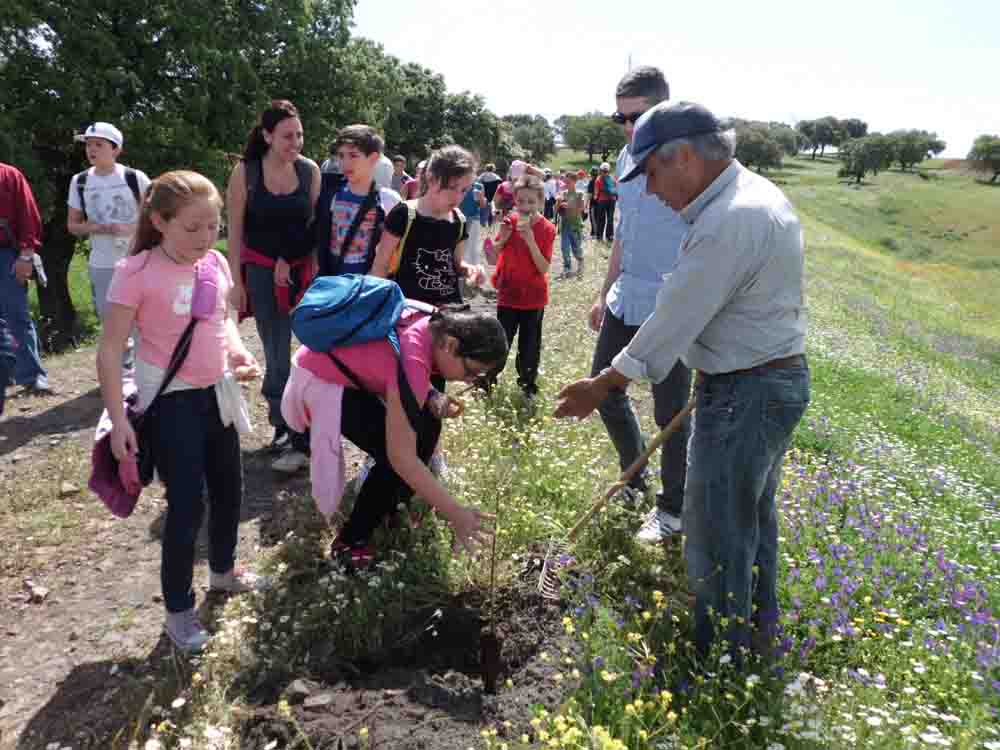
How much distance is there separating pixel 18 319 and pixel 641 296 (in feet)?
19.8

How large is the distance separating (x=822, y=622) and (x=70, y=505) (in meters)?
4.68

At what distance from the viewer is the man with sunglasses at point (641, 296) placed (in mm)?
3818

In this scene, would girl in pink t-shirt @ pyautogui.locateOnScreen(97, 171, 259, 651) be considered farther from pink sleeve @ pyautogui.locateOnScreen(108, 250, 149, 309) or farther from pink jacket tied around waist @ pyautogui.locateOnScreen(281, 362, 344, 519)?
pink jacket tied around waist @ pyautogui.locateOnScreen(281, 362, 344, 519)

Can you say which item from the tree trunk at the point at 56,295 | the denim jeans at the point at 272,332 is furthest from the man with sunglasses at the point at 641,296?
the tree trunk at the point at 56,295

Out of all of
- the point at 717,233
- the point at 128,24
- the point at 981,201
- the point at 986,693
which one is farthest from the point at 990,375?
the point at 981,201

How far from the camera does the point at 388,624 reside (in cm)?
347

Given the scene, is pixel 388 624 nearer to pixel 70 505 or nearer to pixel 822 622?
pixel 822 622

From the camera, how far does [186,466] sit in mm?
3229

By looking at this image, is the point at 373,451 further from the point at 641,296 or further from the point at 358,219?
the point at 358,219

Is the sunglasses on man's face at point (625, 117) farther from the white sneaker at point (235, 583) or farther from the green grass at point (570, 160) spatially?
the green grass at point (570, 160)

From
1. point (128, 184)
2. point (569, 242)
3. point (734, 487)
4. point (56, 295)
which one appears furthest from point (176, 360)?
point (569, 242)

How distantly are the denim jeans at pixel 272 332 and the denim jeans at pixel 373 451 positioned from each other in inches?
59.8

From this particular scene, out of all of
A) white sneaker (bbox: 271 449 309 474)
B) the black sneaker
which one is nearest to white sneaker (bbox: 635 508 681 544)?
the black sneaker

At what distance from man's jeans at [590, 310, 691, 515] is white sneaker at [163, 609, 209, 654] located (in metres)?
2.46
